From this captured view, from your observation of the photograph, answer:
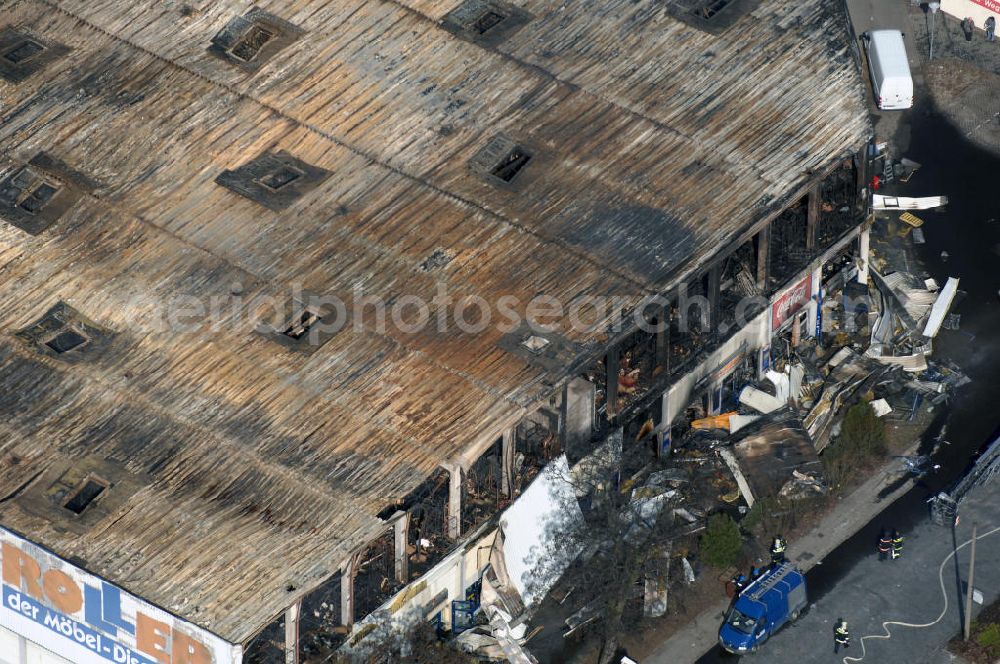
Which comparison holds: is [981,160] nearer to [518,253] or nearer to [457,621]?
[518,253]

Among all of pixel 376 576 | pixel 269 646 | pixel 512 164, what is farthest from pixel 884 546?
pixel 269 646

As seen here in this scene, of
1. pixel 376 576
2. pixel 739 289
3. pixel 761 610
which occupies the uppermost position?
pixel 739 289

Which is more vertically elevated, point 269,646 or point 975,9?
point 975,9

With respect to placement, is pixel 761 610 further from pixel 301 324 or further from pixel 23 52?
pixel 23 52

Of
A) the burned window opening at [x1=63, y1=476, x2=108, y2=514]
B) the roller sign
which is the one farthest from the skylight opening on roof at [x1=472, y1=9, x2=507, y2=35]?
the roller sign

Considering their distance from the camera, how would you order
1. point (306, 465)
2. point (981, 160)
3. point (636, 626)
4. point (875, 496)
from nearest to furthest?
point (306, 465) < point (636, 626) < point (875, 496) < point (981, 160)

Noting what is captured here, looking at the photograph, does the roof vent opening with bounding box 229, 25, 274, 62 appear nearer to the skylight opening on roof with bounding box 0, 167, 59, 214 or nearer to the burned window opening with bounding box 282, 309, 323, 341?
the skylight opening on roof with bounding box 0, 167, 59, 214

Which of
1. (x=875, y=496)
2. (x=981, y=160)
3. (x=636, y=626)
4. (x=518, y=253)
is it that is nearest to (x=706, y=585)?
(x=636, y=626)
